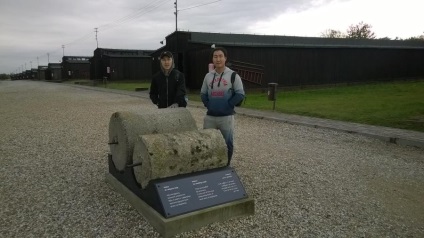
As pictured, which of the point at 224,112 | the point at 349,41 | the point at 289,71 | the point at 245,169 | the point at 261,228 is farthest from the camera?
the point at 349,41

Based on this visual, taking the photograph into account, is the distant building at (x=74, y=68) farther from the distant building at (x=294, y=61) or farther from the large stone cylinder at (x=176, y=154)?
the large stone cylinder at (x=176, y=154)

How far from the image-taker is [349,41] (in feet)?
148

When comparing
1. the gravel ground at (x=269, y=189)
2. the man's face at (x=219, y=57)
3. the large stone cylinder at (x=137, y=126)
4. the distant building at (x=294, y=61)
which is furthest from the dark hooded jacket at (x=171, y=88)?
the distant building at (x=294, y=61)

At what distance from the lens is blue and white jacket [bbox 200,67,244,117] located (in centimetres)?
529

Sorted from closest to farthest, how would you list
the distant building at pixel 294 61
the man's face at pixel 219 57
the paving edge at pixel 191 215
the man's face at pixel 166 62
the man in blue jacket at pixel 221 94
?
the paving edge at pixel 191 215, the man's face at pixel 219 57, the man in blue jacket at pixel 221 94, the man's face at pixel 166 62, the distant building at pixel 294 61

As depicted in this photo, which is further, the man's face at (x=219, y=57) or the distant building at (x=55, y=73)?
the distant building at (x=55, y=73)

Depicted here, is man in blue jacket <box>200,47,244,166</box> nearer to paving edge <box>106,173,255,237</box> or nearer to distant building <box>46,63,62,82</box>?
paving edge <box>106,173,255,237</box>

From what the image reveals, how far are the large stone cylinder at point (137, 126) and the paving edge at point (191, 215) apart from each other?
770 millimetres

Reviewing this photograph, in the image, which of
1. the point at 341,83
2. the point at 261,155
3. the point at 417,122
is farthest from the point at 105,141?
the point at 341,83

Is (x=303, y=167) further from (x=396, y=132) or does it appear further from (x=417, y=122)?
(x=417, y=122)

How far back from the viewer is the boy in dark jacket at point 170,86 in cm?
610

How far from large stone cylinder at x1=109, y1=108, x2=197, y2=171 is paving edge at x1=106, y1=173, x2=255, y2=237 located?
2.53ft

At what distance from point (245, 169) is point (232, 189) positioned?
7.36ft

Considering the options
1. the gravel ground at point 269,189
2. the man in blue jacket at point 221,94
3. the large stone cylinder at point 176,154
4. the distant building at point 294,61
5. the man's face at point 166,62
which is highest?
the distant building at point 294,61
